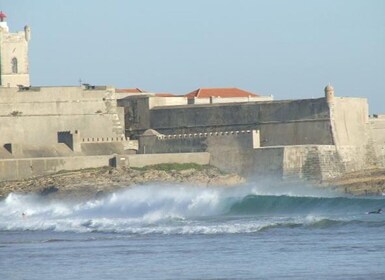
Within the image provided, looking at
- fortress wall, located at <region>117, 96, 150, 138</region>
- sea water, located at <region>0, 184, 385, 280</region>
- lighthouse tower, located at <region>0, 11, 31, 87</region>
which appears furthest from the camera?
lighthouse tower, located at <region>0, 11, 31, 87</region>

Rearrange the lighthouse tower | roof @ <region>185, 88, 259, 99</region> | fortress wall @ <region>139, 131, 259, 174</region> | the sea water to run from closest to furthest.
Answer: the sea water < fortress wall @ <region>139, 131, 259, 174</region> < the lighthouse tower < roof @ <region>185, 88, 259, 99</region>

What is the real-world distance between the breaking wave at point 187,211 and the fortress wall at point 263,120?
434 cm

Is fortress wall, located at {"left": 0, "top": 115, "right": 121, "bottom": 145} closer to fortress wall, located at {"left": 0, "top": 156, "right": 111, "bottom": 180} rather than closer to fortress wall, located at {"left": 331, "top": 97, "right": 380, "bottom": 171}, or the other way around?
fortress wall, located at {"left": 0, "top": 156, "right": 111, "bottom": 180}

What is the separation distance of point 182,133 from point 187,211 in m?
16.0

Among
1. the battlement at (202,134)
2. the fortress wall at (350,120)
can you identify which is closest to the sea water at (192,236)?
the battlement at (202,134)

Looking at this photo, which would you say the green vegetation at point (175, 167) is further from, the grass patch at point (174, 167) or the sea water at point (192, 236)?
the sea water at point (192, 236)

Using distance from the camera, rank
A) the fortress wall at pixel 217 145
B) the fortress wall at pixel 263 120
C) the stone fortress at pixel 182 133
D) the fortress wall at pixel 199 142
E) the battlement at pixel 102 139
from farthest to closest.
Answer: the battlement at pixel 102 139 → the fortress wall at pixel 263 120 → the fortress wall at pixel 199 142 → the fortress wall at pixel 217 145 → the stone fortress at pixel 182 133

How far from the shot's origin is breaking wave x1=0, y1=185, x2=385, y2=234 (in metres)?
34.4

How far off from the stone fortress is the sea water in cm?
293

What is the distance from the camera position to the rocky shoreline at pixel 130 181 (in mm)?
50375

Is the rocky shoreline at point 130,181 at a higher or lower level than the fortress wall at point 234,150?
lower

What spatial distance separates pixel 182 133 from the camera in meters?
57.1

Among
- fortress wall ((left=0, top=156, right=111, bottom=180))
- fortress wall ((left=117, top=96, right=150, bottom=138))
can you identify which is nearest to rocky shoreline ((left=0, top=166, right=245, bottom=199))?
fortress wall ((left=0, top=156, right=111, bottom=180))

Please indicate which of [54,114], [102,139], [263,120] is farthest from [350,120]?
[54,114]
